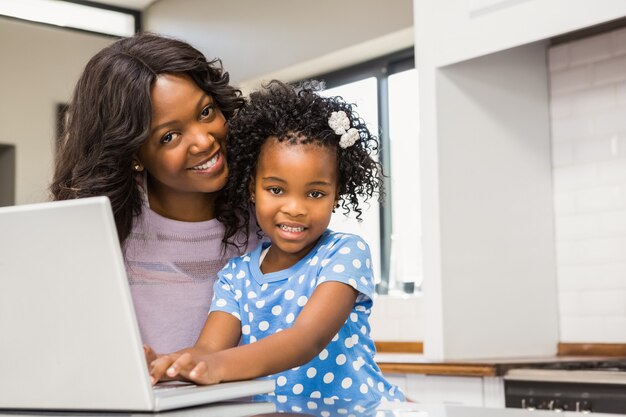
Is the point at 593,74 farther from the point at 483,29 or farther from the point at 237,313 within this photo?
the point at 237,313

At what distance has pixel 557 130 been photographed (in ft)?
10.5

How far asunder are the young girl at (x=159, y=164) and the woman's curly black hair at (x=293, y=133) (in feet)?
0.15

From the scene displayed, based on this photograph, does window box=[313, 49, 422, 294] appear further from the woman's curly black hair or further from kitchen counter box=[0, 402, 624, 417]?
kitchen counter box=[0, 402, 624, 417]

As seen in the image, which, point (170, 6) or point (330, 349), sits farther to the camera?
point (170, 6)

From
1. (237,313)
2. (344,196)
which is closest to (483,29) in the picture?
(344,196)

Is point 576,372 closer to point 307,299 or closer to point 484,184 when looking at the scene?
point 484,184

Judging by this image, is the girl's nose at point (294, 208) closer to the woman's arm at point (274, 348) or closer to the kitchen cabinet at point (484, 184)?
the woman's arm at point (274, 348)

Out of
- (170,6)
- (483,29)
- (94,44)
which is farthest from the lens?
(94,44)

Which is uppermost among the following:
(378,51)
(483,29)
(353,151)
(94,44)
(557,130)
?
(94,44)

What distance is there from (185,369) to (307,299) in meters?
0.46

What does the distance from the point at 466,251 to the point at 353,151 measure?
1.47 metres

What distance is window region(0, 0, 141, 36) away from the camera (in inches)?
211

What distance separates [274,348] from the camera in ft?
4.14

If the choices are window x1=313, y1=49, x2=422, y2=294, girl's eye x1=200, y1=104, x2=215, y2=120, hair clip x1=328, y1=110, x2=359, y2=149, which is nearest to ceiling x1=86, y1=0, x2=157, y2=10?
window x1=313, y1=49, x2=422, y2=294
